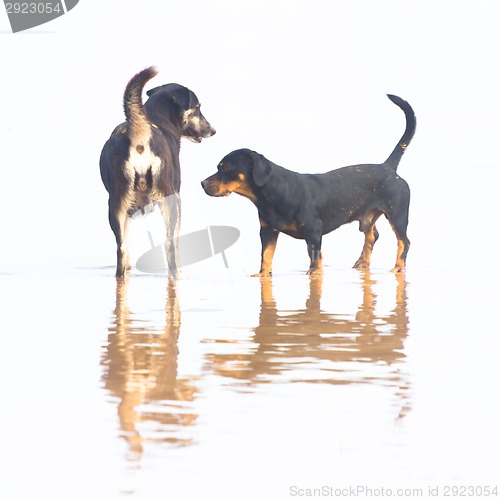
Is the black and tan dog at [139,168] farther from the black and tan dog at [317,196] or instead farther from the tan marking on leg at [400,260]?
the tan marking on leg at [400,260]

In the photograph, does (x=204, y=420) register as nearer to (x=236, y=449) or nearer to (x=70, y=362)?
(x=236, y=449)

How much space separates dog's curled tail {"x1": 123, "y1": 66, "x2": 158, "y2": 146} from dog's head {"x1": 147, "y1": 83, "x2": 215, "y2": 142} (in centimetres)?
116

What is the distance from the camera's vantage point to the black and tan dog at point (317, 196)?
12320mm

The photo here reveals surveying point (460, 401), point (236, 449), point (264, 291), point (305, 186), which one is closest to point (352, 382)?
point (460, 401)

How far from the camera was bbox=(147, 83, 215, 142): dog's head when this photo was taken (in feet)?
42.5

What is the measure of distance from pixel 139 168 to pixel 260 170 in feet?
4.03

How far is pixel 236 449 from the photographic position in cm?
488

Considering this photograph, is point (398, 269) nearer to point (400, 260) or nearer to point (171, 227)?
point (400, 260)

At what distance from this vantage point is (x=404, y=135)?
13922mm

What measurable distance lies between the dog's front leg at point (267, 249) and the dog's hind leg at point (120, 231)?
51.3 inches

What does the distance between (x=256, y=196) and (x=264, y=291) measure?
185 centimetres

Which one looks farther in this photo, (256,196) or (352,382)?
(256,196)

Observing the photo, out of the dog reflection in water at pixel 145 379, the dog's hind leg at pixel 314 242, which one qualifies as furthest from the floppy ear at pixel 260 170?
the dog reflection in water at pixel 145 379

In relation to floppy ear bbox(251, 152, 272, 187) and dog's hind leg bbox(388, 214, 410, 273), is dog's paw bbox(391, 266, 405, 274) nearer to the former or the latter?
dog's hind leg bbox(388, 214, 410, 273)
